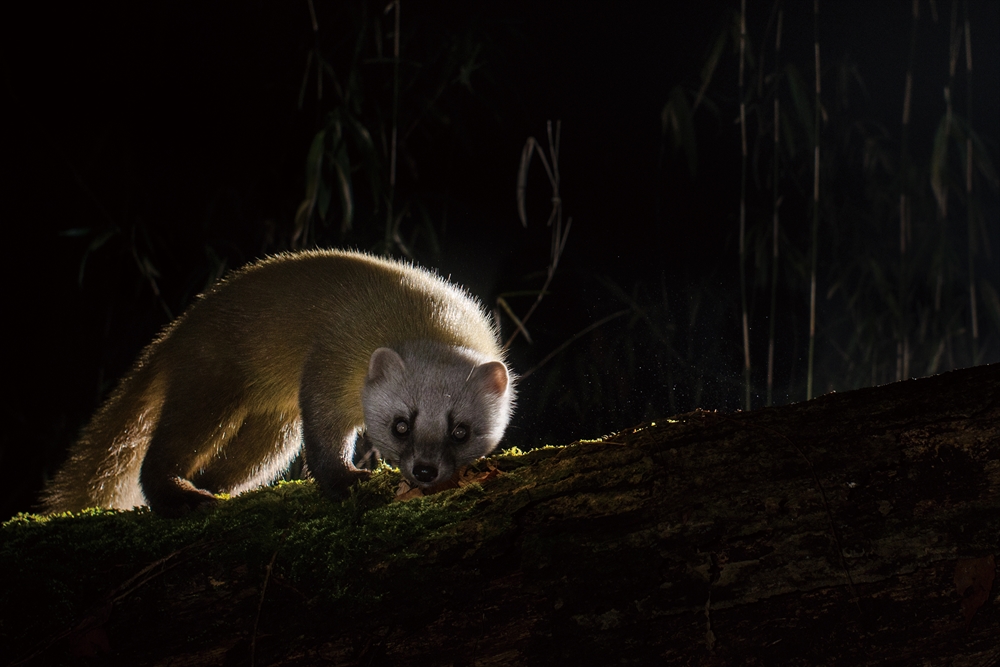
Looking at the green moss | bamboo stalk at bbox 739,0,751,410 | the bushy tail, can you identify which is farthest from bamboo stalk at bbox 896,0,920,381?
the bushy tail

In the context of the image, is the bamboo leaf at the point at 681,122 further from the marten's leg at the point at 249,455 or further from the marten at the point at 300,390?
the marten's leg at the point at 249,455

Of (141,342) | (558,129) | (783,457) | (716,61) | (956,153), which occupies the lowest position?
(141,342)

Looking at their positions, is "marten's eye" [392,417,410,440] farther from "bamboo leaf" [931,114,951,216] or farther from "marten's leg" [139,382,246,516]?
"bamboo leaf" [931,114,951,216]

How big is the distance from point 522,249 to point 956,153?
1989 millimetres

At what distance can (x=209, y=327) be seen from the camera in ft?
8.23

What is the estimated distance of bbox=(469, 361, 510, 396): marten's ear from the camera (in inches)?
85.6

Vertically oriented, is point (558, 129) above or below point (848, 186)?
above

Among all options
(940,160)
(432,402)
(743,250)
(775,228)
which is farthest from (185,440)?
(940,160)

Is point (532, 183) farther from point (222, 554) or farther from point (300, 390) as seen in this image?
point (222, 554)

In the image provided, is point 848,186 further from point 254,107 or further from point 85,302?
point 85,302

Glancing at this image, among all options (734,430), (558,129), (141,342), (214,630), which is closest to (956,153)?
(558,129)

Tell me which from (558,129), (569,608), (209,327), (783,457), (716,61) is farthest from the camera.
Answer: (558,129)

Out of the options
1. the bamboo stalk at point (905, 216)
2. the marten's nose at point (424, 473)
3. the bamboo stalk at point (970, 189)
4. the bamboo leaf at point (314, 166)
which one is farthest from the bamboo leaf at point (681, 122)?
the marten's nose at point (424, 473)

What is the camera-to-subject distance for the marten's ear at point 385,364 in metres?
2.12
